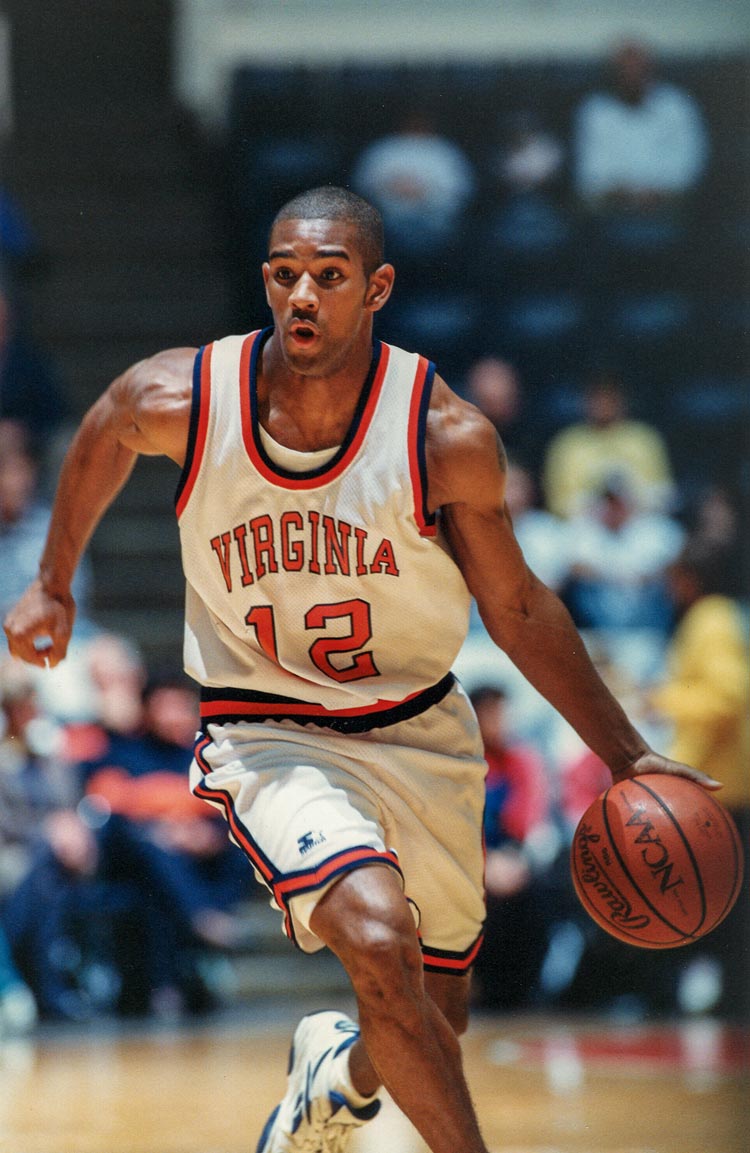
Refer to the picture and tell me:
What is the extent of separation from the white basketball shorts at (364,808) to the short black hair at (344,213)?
37.7 inches

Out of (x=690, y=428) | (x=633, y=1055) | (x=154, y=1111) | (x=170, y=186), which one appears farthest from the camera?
(x=170, y=186)

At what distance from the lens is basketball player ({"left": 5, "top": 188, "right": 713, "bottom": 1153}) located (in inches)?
126

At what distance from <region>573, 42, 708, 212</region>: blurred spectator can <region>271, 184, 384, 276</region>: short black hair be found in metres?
6.72

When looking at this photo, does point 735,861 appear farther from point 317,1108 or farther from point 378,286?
point 378,286

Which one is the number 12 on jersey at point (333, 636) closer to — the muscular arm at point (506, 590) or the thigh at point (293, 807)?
the thigh at point (293, 807)

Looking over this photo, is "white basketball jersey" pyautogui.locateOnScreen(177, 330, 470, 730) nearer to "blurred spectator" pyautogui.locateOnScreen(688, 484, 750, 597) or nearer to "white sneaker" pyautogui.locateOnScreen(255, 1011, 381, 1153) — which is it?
"white sneaker" pyautogui.locateOnScreen(255, 1011, 381, 1153)

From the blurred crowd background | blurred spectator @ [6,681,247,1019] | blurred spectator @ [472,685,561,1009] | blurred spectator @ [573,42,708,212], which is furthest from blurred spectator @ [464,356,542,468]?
blurred spectator @ [6,681,247,1019]

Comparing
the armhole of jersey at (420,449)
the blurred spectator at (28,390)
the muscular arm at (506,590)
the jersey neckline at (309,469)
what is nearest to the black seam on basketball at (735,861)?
the muscular arm at (506,590)

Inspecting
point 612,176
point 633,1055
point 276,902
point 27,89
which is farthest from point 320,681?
point 27,89

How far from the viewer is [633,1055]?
6.15 meters

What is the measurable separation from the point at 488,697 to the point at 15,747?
1.98 meters

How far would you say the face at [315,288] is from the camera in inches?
125

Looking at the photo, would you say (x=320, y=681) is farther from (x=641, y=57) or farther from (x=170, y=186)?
(x=170, y=186)

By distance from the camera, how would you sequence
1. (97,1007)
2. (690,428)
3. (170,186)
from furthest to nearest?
1. (170,186)
2. (690,428)
3. (97,1007)
